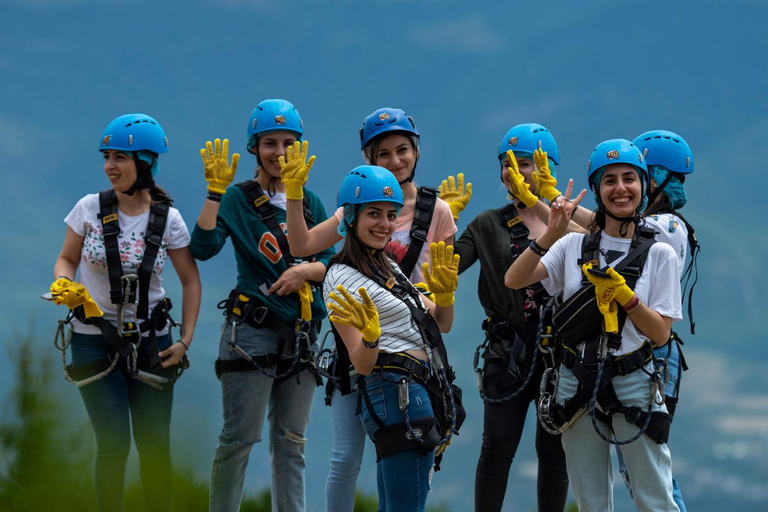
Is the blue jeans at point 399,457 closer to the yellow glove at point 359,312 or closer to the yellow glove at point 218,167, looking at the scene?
the yellow glove at point 359,312

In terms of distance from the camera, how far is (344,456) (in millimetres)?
5664

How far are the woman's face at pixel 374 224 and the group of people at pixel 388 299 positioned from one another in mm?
12

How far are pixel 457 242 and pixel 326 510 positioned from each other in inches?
97.0

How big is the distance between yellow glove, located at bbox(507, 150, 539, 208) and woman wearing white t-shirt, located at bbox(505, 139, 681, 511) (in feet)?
2.06

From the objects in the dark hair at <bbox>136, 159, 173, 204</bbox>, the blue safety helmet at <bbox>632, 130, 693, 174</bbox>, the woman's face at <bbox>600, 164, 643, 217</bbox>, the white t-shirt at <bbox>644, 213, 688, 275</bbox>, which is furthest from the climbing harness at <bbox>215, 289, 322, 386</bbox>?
the blue safety helmet at <bbox>632, 130, 693, 174</bbox>

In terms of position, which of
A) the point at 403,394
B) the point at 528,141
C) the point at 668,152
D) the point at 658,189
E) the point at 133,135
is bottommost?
the point at 403,394

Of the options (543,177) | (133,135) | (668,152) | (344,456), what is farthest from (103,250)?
(668,152)

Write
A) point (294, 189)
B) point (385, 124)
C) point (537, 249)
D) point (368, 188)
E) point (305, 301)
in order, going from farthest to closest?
point (305, 301), point (385, 124), point (294, 189), point (537, 249), point (368, 188)

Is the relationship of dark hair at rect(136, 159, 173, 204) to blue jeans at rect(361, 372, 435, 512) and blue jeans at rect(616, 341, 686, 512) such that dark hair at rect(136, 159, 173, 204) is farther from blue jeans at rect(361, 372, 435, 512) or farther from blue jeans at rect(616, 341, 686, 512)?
blue jeans at rect(616, 341, 686, 512)

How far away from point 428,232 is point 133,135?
247 centimetres

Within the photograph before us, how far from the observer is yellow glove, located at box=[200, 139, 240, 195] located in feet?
21.8

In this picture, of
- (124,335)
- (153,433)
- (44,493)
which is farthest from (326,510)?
(44,493)

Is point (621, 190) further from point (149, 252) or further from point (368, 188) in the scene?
point (149, 252)

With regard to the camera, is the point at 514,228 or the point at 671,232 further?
the point at 514,228
